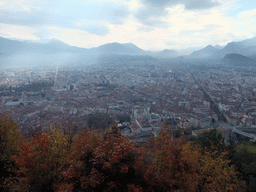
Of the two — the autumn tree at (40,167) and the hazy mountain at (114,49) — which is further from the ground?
the hazy mountain at (114,49)

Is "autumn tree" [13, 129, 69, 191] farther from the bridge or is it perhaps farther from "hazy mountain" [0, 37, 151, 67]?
"hazy mountain" [0, 37, 151, 67]

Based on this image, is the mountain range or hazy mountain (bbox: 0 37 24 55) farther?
hazy mountain (bbox: 0 37 24 55)

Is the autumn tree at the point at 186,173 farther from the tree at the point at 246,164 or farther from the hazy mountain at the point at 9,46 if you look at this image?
the hazy mountain at the point at 9,46

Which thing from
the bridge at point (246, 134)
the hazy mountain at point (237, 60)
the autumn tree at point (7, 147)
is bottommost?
the bridge at point (246, 134)

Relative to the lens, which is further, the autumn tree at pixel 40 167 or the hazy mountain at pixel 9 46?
the hazy mountain at pixel 9 46

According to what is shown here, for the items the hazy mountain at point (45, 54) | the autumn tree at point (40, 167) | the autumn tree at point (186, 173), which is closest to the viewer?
the autumn tree at point (186, 173)

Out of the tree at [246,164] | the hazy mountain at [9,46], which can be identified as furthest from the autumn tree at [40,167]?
the hazy mountain at [9,46]

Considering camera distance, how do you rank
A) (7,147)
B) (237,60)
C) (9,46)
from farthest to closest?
(9,46) → (237,60) → (7,147)

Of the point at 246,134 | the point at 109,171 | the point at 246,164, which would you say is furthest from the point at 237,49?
the point at 109,171

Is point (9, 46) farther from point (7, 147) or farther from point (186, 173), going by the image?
point (186, 173)

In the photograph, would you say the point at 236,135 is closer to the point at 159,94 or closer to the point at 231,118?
the point at 231,118

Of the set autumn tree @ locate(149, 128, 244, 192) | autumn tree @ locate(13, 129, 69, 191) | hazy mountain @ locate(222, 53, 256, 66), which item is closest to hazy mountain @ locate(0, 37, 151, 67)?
hazy mountain @ locate(222, 53, 256, 66)

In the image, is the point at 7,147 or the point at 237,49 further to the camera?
the point at 237,49
